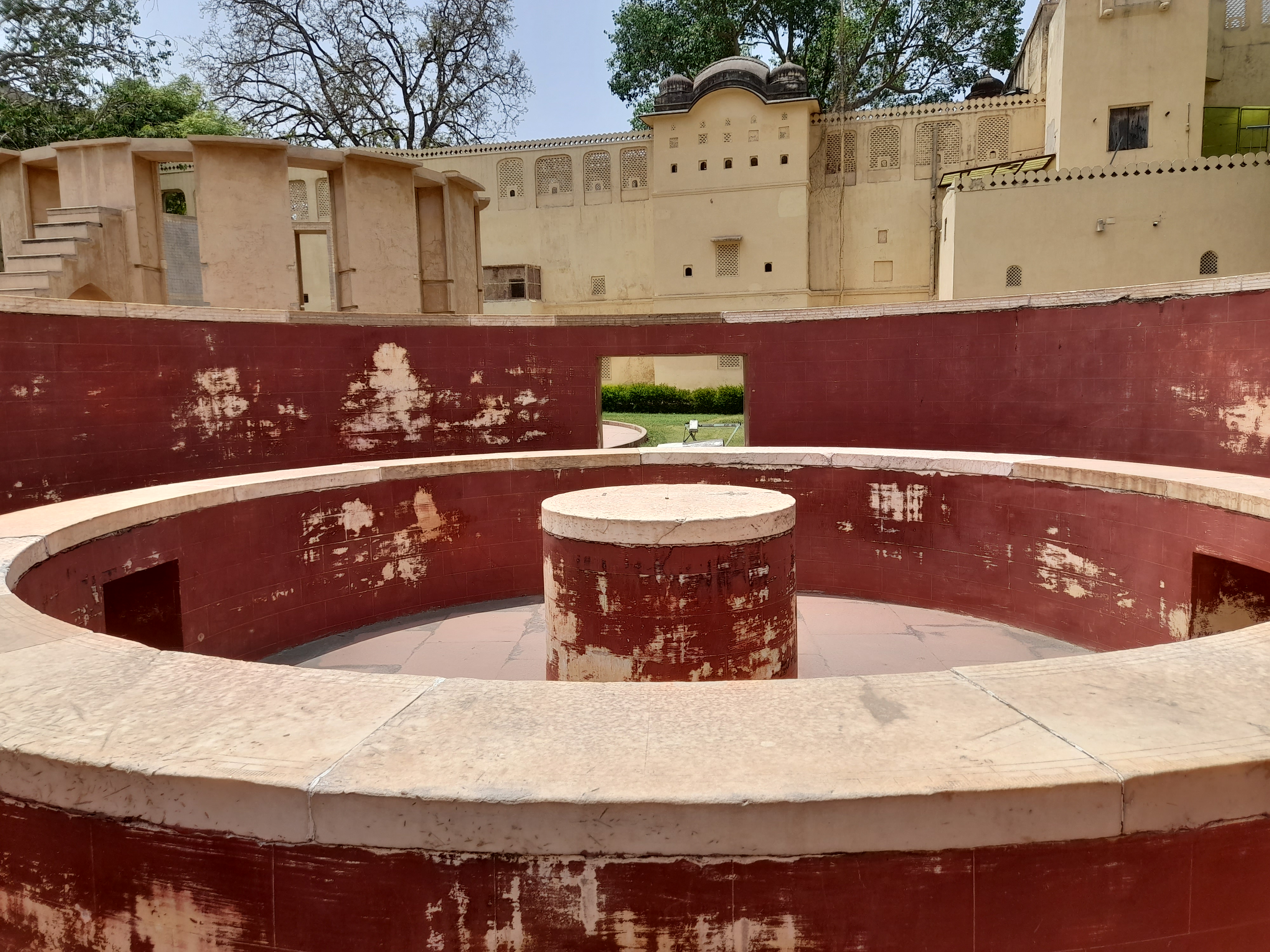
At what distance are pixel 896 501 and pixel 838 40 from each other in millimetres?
25796

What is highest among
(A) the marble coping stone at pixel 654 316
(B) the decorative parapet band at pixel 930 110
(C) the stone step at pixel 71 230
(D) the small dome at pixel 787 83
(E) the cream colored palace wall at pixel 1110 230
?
(D) the small dome at pixel 787 83

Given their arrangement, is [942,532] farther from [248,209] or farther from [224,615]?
[248,209]

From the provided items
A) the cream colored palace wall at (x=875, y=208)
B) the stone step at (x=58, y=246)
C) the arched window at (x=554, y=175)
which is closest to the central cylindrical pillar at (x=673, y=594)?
the stone step at (x=58, y=246)

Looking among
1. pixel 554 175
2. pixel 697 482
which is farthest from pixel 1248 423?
pixel 554 175

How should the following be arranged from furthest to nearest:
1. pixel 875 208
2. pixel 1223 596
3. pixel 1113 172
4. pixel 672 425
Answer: pixel 875 208 → pixel 672 425 → pixel 1113 172 → pixel 1223 596

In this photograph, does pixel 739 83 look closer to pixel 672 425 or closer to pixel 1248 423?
pixel 672 425

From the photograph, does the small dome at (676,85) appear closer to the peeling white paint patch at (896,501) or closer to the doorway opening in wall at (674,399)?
the doorway opening in wall at (674,399)

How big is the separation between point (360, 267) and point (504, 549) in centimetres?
640

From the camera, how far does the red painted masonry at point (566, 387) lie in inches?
279

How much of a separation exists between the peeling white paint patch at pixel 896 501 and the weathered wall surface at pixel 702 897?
19.8 ft

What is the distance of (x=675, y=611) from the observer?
523 centimetres

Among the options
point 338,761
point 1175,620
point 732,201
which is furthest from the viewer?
point 732,201

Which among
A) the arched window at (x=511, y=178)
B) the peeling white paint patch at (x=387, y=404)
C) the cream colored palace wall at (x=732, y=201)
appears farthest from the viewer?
the arched window at (x=511, y=178)

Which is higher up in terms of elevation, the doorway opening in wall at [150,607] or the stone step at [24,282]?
the stone step at [24,282]
